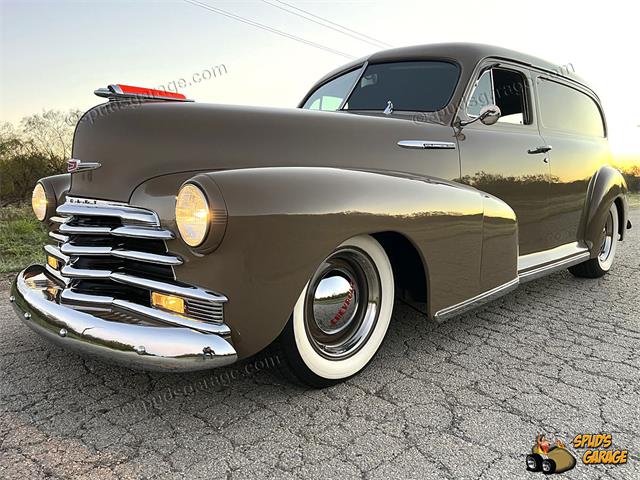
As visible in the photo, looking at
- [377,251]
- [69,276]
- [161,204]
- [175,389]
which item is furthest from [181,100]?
[175,389]

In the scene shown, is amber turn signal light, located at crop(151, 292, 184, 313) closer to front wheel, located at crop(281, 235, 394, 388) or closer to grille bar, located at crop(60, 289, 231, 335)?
grille bar, located at crop(60, 289, 231, 335)

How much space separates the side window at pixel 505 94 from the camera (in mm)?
3438

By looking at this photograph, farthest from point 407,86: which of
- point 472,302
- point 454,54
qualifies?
point 472,302

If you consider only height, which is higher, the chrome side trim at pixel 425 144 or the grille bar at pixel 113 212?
the chrome side trim at pixel 425 144

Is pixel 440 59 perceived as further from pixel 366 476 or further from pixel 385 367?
pixel 366 476

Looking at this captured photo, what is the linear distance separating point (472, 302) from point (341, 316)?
0.86 m

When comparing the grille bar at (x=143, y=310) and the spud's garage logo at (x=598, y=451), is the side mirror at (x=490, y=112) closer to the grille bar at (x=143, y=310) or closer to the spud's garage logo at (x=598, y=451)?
the spud's garage logo at (x=598, y=451)

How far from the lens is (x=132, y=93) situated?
100.0 inches

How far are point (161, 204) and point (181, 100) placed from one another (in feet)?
2.53

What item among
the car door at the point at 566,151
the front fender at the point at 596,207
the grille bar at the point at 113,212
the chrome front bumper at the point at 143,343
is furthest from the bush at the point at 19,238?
the front fender at the point at 596,207

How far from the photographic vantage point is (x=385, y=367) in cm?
265

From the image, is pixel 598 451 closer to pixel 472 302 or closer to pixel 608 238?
pixel 472 302

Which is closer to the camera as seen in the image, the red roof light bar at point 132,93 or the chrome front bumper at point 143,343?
the chrome front bumper at point 143,343

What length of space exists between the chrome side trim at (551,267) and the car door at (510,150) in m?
0.15
